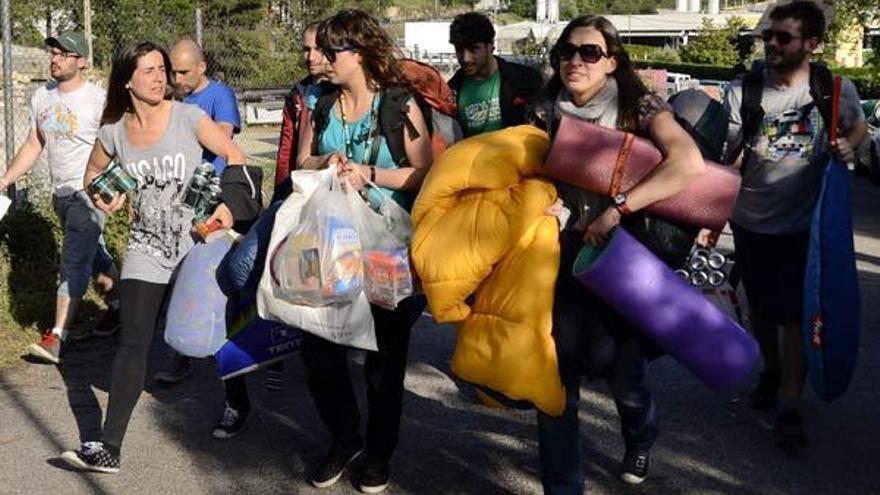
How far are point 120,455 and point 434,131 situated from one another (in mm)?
1983

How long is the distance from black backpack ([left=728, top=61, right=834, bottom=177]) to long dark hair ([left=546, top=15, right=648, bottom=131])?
1.28 meters

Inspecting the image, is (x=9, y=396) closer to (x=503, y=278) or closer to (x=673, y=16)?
(x=503, y=278)

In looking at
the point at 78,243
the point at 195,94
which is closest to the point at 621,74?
the point at 195,94

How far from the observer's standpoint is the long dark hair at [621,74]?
13.5ft

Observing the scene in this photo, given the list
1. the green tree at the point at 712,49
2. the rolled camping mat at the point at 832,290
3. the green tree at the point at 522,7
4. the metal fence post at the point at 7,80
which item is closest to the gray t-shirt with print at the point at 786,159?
the rolled camping mat at the point at 832,290

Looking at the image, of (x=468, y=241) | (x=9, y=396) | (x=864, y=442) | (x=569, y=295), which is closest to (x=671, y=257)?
(x=569, y=295)

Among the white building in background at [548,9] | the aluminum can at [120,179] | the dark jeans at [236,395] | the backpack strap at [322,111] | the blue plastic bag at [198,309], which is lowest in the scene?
the dark jeans at [236,395]

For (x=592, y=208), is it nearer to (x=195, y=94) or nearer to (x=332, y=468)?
(x=332, y=468)

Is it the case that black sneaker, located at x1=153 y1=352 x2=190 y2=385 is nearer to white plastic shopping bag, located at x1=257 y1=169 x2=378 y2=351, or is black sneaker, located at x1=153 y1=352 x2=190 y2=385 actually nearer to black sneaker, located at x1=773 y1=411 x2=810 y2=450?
white plastic shopping bag, located at x1=257 y1=169 x2=378 y2=351

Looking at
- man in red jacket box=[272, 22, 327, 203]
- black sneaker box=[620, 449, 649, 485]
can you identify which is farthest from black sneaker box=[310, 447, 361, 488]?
man in red jacket box=[272, 22, 327, 203]

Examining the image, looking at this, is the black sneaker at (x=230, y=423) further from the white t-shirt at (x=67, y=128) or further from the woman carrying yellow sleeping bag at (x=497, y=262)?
the white t-shirt at (x=67, y=128)

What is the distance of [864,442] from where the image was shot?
17.3 ft

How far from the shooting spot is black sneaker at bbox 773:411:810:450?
5.18 metres

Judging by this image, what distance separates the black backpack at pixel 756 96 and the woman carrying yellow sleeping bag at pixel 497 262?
5.20ft
